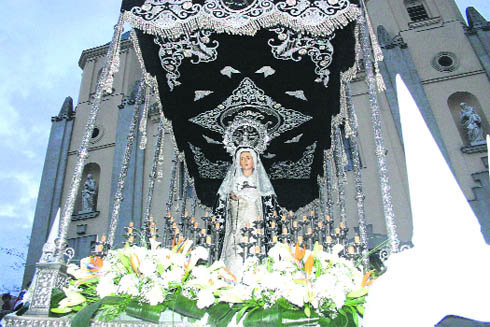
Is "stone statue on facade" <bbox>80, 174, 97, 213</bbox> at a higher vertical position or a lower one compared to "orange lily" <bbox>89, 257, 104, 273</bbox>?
higher

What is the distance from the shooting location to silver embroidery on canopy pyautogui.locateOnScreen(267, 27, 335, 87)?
17.8 ft

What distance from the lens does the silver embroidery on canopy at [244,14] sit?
4.73 meters

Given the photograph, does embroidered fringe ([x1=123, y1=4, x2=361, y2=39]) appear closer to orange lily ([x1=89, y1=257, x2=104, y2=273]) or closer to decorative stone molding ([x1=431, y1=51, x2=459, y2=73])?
orange lily ([x1=89, y1=257, x2=104, y2=273])

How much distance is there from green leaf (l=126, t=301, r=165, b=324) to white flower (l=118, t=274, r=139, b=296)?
90mm

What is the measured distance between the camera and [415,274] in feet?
5.05

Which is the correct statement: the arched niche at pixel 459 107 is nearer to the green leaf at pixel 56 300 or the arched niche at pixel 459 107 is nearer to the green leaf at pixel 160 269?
the green leaf at pixel 160 269

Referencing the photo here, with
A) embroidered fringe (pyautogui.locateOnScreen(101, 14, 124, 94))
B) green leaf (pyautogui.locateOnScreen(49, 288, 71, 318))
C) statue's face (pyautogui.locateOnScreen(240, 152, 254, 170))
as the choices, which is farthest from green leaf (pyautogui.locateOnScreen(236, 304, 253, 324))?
statue's face (pyautogui.locateOnScreen(240, 152, 254, 170))

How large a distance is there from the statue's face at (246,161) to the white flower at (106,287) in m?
3.98

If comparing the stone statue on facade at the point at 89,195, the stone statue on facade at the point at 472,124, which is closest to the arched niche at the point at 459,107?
the stone statue on facade at the point at 472,124

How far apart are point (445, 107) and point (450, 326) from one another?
11348 mm

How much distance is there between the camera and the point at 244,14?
479 cm

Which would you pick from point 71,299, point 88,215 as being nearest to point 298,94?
point 71,299

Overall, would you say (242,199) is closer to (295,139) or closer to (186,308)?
(295,139)

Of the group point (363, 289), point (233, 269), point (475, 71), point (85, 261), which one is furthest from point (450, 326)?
point (475, 71)
